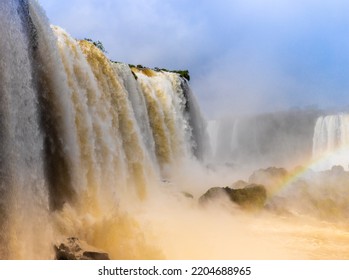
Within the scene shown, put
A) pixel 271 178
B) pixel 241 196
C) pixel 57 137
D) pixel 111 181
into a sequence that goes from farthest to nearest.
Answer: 1. pixel 271 178
2. pixel 241 196
3. pixel 111 181
4. pixel 57 137

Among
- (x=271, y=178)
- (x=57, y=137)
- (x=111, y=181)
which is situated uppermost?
(x=271, y=178)

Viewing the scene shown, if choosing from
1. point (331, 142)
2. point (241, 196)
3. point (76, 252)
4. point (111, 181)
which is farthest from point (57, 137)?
point (331, 142)

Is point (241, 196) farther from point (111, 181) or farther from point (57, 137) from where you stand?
point (57, 137)

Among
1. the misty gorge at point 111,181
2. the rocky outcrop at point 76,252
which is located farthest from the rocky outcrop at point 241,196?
the rocky outcrop at point 76,252

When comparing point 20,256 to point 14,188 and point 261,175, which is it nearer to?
point 14,188

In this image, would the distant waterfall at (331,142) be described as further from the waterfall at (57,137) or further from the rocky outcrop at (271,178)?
the waterfall at (57,137)

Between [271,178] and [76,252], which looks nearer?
[76,252]

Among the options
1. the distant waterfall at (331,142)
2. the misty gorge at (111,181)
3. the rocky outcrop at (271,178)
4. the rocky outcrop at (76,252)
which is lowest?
the rocky outcrop at (76,252)
